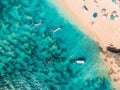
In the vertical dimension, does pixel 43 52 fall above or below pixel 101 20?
below

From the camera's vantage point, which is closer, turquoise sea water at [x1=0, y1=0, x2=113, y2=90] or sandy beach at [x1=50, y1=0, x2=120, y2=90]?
turquoise sea water at [x1=0, y1=0, x2=113, y2=90]

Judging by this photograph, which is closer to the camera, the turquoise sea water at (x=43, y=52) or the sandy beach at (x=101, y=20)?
the turquoise sea water at (x=43, y=52)

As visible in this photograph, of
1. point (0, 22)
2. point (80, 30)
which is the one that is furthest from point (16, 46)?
point (80, 30)

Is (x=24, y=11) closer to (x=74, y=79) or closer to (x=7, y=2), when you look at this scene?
(x=7, y=2)
